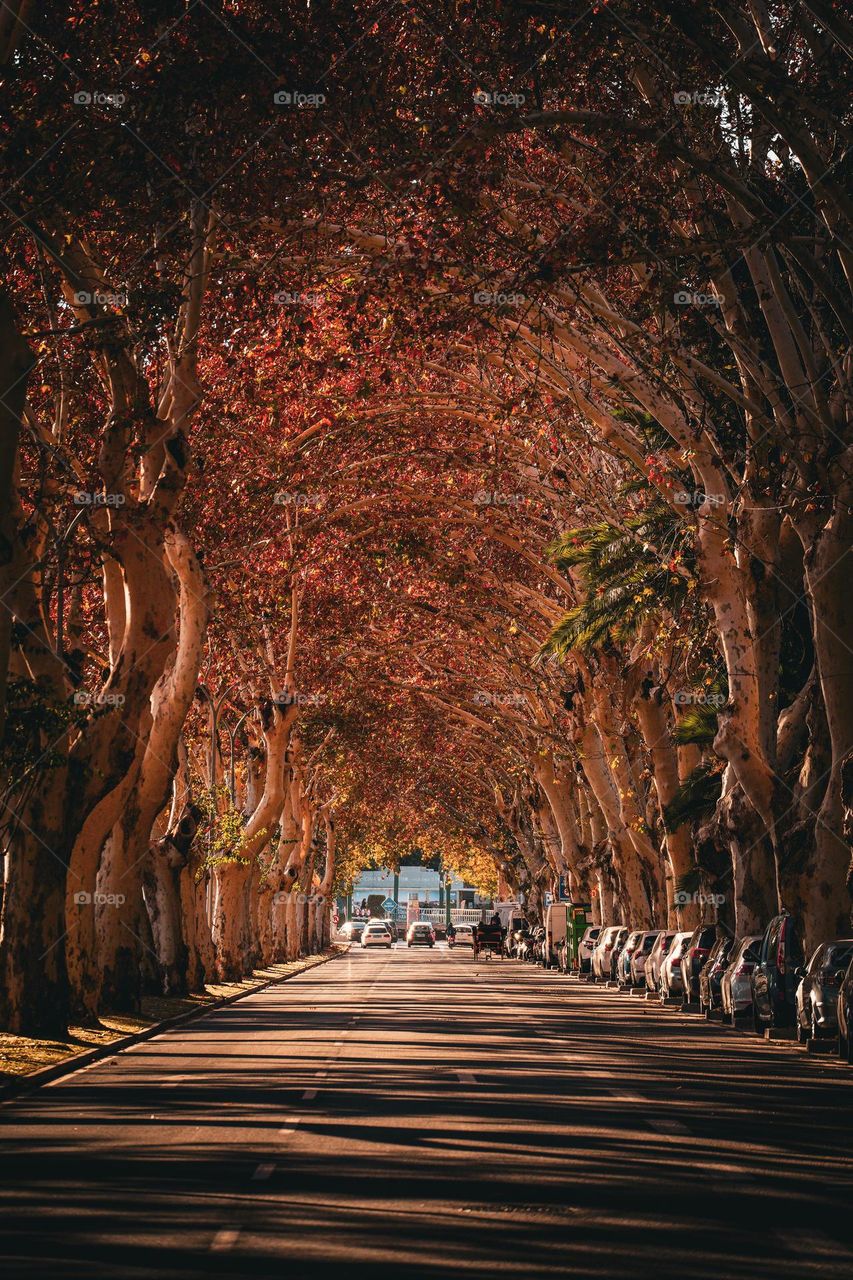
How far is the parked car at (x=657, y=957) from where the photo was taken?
41625 mm

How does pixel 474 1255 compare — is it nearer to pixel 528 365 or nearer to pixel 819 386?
pixel 819 386

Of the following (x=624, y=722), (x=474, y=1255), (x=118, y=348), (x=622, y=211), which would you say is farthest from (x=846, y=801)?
(x=624, y=722)

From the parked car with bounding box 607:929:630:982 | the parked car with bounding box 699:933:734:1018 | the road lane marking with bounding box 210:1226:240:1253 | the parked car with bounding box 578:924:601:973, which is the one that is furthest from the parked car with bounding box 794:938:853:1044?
the parked car with bounding box 578:924:601:973

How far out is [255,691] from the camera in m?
50.1

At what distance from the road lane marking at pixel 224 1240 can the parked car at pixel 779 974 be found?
18908mm

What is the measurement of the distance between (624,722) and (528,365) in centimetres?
1543

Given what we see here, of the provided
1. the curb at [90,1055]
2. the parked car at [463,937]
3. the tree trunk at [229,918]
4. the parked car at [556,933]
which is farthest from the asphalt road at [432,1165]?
the parked car at [463,937]

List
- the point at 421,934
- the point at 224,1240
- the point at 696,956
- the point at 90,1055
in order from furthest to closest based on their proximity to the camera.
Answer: the point at 421,934
the point at 696,956
the point at 90,1055
the point at 224,1240

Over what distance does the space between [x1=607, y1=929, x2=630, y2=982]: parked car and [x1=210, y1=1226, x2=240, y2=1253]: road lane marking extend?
4215 centimetres

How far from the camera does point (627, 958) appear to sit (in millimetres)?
48031

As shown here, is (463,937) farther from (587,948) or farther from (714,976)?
(714,976)

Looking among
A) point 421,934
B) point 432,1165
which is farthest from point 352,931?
point 432,1165

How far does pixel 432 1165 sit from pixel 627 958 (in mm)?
36632

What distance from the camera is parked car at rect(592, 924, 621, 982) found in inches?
2099
